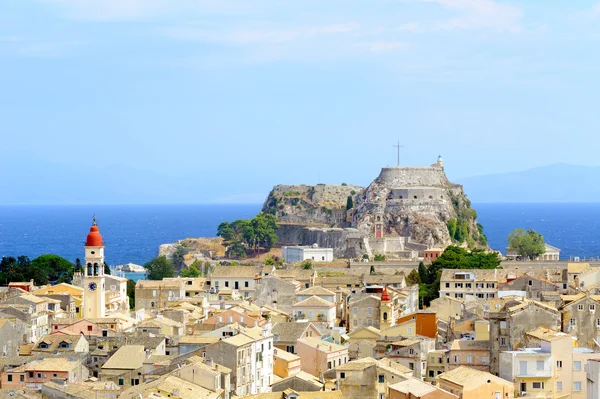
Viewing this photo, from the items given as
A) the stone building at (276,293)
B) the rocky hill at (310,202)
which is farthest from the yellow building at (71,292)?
the rocky hill at (310,202)

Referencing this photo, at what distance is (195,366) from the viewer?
137ft

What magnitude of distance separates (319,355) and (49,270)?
141ft

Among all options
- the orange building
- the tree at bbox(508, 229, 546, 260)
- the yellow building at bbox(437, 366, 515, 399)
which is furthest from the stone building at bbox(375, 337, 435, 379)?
the tree at bbox(508, 229, 546, 260)

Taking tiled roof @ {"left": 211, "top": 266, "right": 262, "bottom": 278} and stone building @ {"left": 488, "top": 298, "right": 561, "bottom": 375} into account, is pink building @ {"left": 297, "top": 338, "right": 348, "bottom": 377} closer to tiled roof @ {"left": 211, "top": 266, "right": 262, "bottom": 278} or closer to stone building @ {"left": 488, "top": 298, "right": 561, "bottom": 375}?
stone building @ {"left": 488, "top": 298, "right": 561, "bottom": 375}

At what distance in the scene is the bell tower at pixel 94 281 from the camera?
60.5 m

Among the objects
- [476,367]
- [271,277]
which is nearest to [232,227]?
[271,277]

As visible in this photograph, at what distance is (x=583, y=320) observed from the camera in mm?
47906

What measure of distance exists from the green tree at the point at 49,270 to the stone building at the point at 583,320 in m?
43.7

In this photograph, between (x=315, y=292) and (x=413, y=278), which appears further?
(x=413, y=278)

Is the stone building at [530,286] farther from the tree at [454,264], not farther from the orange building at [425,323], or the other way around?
the orange building at [425,323]

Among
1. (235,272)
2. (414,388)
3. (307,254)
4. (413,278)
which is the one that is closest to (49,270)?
(235,272)

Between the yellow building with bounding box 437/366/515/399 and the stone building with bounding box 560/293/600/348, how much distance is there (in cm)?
642

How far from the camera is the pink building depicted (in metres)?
48.6

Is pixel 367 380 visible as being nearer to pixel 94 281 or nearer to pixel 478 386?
pixel 478 386
